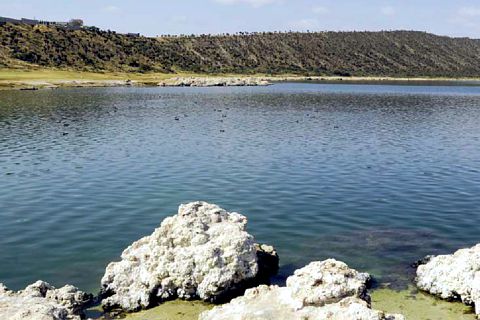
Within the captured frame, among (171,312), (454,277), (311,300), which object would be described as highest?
(311,300)

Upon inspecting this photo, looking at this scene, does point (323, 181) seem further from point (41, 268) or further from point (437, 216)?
point (41, 268)

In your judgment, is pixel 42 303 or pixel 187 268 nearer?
pixel 42 303

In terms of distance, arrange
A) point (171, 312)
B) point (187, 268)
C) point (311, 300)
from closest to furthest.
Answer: point (311, 300) < point (171, 312) < point (187, 268)

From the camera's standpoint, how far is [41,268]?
2772 cm

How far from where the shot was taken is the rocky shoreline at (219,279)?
18.9 meters

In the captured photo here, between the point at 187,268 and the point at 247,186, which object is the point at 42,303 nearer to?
the point at 187,268

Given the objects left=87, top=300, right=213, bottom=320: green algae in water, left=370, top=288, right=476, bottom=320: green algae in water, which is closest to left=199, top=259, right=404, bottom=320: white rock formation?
left=87, top=300, right=213, bottom=320: green algae in water

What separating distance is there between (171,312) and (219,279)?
270cm

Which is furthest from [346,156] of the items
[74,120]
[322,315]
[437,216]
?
[74,120]

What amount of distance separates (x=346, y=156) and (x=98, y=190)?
3035cm

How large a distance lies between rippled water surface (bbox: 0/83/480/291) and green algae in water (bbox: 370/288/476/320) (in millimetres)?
2256

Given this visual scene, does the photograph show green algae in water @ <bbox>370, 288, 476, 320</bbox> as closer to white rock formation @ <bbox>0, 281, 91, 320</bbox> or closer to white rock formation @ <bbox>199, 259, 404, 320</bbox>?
white rock formation @ <bbox>199, 259, 404, 320</bbox>

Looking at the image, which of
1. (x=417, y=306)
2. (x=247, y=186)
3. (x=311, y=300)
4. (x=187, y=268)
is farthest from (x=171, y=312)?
(x=247, y=186)

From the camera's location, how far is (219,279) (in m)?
23.9
